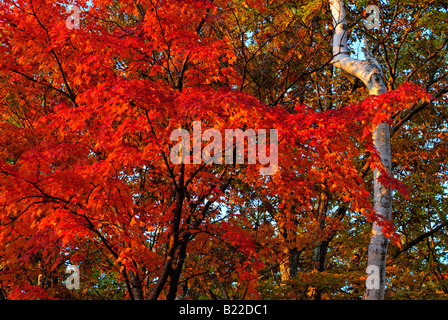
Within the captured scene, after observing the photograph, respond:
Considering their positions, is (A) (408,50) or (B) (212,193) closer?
(B) (212,193)

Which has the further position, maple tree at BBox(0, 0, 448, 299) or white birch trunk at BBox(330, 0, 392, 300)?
white birch trunk at BBox(330, 0, 392, 300)

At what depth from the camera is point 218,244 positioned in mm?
8781

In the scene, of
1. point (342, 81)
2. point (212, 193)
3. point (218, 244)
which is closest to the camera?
point (212, 193)

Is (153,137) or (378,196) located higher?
(153,137)

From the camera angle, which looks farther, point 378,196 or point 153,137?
point 378,196

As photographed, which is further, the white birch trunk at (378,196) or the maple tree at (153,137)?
the white birch trunk at (378,196)

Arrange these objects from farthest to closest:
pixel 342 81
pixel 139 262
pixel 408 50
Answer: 1. pixel 342 81
2. pixel 408 50
3. pixel 139 262

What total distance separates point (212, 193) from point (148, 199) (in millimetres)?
2569

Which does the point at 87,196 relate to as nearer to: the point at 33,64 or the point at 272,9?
the point at 33,64

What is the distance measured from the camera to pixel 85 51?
6.22m
